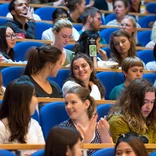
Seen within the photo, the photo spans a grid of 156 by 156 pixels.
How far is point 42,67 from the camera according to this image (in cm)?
454

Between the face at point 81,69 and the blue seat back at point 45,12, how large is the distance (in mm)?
2230

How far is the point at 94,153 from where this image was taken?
3414 mm

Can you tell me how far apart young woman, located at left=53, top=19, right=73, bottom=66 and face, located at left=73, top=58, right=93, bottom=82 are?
556mm

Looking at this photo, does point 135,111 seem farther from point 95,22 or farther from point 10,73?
point 95,22

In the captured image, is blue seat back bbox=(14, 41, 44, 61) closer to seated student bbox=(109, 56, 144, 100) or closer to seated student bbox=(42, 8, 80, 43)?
seated student bbox=(42, 8, 80, 43)

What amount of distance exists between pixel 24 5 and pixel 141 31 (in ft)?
5.03

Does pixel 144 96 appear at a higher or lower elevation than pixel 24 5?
lower

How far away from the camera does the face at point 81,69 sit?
484cm

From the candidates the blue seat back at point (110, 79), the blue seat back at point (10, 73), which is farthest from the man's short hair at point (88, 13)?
the blue seat back at point (10, 73)

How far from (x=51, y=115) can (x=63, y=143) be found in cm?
113

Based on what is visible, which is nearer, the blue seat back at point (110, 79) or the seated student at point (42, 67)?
the seated student at point (42, 67)

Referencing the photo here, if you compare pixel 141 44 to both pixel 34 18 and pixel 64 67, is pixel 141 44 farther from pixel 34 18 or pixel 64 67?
pixel 64 67

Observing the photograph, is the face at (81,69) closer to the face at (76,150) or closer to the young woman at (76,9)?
the face at (76,150)

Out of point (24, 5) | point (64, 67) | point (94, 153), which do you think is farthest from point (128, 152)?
point (24, 5)
